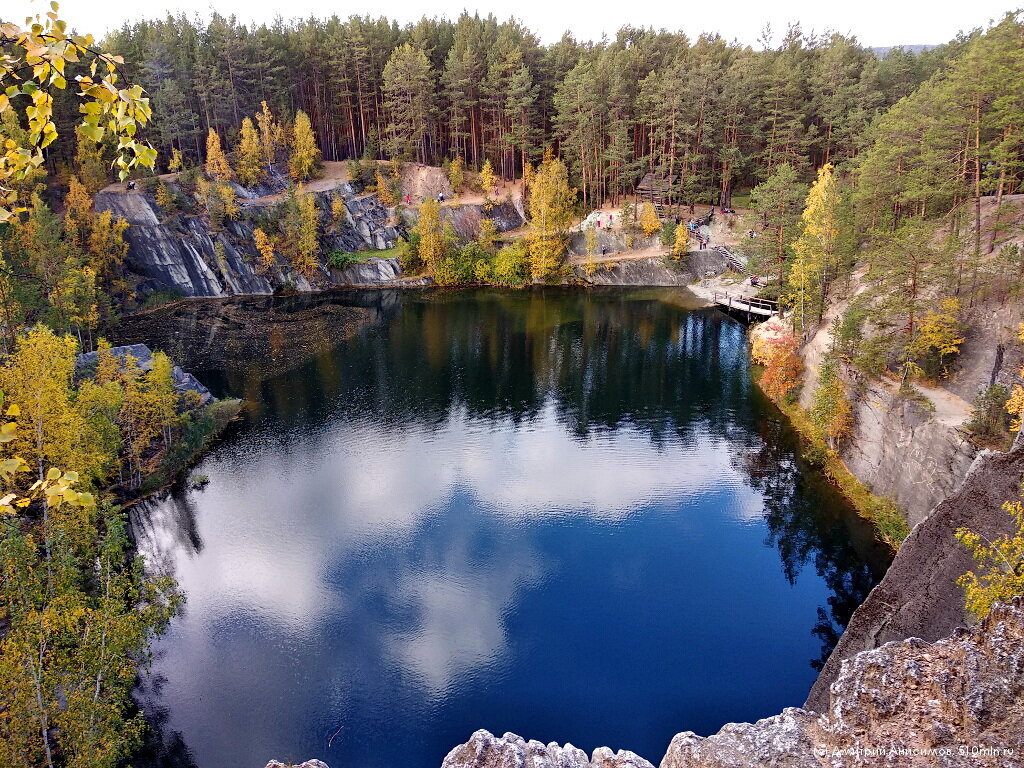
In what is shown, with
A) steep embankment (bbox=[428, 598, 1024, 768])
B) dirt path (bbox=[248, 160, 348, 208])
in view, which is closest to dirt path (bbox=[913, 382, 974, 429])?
steep embankment (bbox=[428, 598, 1024, 768])

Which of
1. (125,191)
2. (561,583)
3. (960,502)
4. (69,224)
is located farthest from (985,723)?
(125,191)

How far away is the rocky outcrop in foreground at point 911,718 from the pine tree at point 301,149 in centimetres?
7924

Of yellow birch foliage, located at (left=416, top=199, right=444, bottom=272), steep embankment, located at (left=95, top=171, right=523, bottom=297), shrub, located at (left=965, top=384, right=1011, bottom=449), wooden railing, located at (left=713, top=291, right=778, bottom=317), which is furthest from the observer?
yellow birch foliage, located at (left=416, top=199, right=444, bottom=272)

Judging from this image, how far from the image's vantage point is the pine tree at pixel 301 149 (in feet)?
252

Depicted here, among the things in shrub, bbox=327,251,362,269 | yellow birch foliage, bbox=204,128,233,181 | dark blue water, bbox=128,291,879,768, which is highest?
yellow birch foliage, bbox=204,128,233,181

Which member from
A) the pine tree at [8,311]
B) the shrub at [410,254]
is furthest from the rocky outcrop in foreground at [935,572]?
the shrub at [410,254]

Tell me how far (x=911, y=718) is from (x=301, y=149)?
81.7 metres

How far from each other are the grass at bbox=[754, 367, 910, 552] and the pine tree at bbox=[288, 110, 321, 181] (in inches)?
2499

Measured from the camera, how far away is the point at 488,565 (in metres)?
25.8

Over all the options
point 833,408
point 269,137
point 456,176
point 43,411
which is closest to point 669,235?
point 456,176

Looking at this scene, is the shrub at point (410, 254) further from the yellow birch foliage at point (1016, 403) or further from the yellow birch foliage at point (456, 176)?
the yellow birch foliage at point (1016, 403)

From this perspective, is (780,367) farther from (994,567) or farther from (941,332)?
(994,567)

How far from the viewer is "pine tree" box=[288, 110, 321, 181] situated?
76938 millimetres

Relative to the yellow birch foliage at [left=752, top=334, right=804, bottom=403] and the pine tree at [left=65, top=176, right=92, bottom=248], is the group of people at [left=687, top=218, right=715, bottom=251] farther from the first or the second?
the pine tree at [left=65, top=176, right=92, bottom=248]
